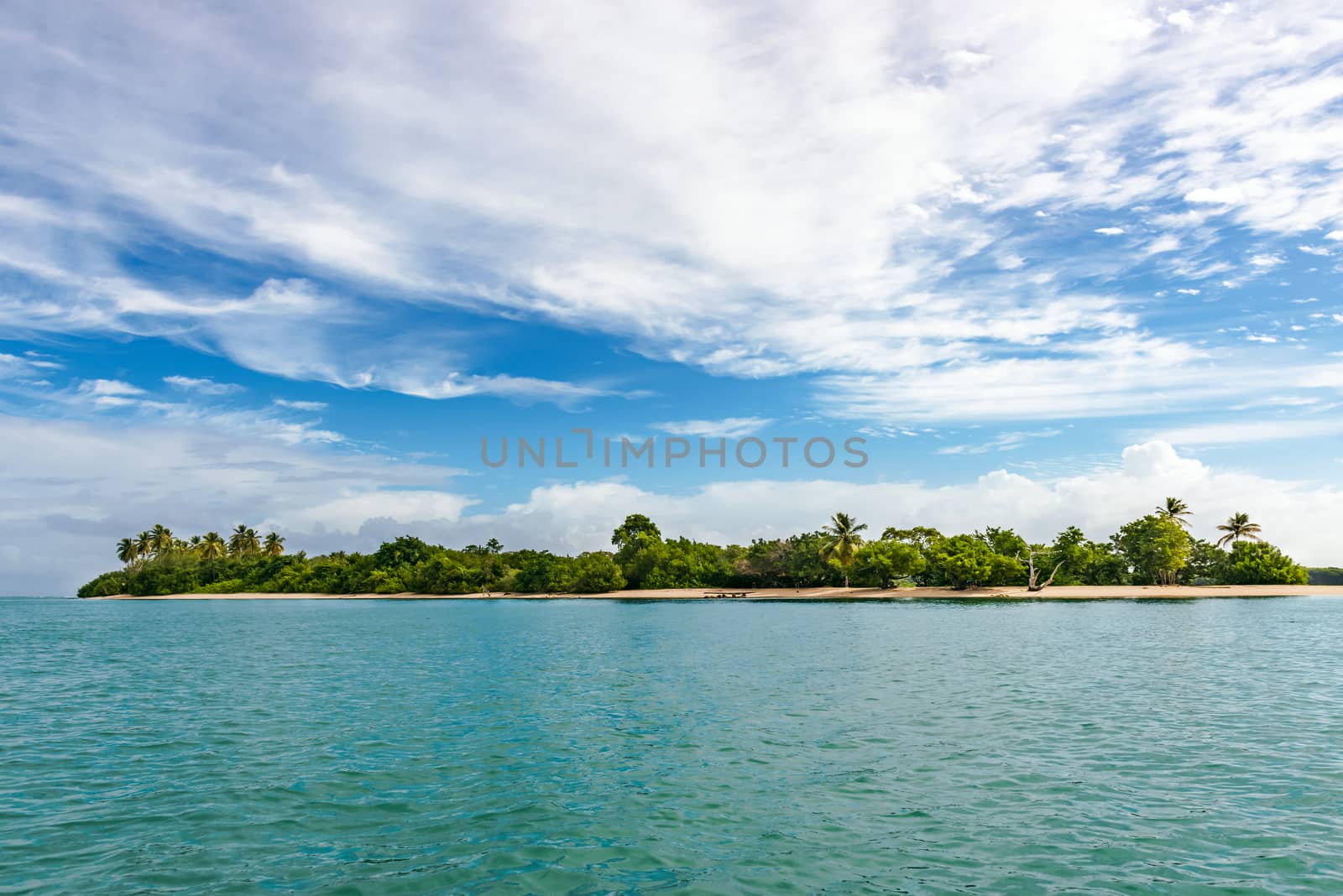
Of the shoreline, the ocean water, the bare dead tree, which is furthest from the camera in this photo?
the bare dead tree

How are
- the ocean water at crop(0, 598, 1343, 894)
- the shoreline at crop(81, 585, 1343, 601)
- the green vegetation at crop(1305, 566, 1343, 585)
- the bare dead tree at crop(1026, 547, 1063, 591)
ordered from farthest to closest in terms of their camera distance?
1. the green vegetation at crop(1305, 566, 1343, 585)
2. the bare dead tree at crop(1026, 547, 1063, 591)
3. the shoreline at crop(81, 585, 1343, 601)
4. the ocean water at crop(0, 598, 1343, 894)

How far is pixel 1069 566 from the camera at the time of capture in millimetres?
116812

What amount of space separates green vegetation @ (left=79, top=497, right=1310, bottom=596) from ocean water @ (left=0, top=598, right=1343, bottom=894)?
82.2m

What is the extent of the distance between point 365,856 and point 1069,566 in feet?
410

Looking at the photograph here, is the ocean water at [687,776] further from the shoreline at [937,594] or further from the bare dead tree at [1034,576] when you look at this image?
the bare dead tree at [1034,576]

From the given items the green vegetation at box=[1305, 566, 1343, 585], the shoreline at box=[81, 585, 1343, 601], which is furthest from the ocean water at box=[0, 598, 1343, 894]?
the green vegetation at box=[1305, 566, 1343, 585]

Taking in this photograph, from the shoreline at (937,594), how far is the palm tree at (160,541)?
37948mm

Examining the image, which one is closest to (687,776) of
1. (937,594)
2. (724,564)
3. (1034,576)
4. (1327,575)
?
(937,594)

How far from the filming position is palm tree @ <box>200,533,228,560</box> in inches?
7403

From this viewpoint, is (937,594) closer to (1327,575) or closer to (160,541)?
(1327,575)

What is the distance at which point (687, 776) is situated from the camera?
17031 millimetres

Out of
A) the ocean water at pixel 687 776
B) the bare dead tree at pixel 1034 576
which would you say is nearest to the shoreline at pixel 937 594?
the bare dead tree at pixel 1034 576

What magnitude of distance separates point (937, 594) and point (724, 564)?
1782 inches

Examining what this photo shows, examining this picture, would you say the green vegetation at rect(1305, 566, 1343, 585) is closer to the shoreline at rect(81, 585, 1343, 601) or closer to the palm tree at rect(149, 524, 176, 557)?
the shoreline at rect(81, 585, 1343, 601)
